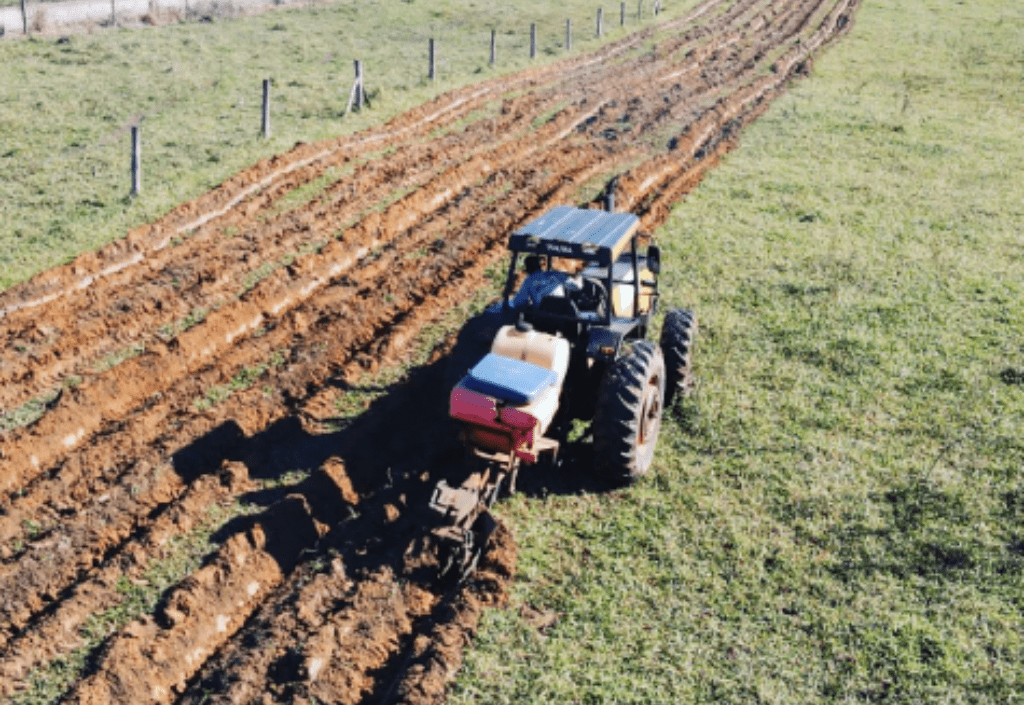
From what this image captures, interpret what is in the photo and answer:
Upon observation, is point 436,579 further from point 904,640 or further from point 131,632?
point 904,640

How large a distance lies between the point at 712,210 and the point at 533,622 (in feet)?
35.3

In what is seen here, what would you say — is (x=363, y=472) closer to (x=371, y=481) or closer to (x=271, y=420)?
(x=371, y=481)

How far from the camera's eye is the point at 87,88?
23422mm

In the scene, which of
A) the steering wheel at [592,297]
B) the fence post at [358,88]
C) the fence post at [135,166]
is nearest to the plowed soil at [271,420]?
the fence post at [135,166]

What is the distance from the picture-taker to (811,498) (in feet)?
31.3

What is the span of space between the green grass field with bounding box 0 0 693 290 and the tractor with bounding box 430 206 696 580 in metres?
7.95

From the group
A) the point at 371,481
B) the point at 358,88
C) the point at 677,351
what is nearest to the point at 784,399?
the point at 677,351

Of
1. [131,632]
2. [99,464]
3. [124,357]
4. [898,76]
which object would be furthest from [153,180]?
[898,76]

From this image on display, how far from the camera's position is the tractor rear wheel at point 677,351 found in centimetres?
1077

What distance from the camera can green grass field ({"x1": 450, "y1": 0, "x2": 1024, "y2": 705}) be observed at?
7555 mm

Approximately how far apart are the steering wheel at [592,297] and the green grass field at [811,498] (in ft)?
5.65

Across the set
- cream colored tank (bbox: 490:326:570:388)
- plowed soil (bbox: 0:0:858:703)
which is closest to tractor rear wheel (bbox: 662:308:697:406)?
cream colored tank (bbox: 490:326:570:388)

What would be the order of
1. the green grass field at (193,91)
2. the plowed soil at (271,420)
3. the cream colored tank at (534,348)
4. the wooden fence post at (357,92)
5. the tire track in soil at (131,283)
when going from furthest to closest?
the wooden fence post at (357,92) < the green grass field at (193,91) < the tire track in soil at (131,283) < the cream colored tank at (534,348) < the plowed soil at (271,420)

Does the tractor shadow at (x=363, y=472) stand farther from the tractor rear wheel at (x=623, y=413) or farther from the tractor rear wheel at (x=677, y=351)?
the tractor rear wheel at (x=677, y=351)
